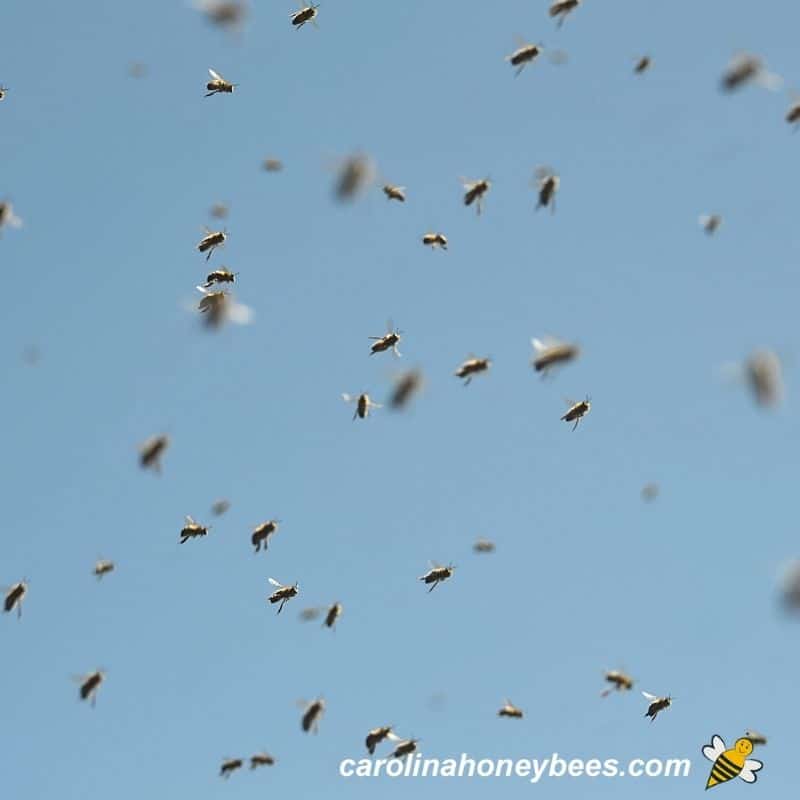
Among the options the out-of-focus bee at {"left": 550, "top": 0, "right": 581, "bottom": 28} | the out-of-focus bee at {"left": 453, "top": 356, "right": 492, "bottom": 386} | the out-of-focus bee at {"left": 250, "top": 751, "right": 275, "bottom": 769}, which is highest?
the out-of-focus bee at {"left": 550, "top": 0, "right": 581, "bottom": 28}

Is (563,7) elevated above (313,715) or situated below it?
above

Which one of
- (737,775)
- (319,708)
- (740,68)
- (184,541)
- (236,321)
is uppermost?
(740,68)

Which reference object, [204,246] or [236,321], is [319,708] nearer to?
[236,321]

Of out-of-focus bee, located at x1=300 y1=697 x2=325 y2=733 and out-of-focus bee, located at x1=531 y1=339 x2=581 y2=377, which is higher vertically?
out-of-focus bee, located at x1=531 y1=339 x2=581 y2=377

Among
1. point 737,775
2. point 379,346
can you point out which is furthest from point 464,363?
point 737,775

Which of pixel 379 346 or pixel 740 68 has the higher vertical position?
pixel 740 68

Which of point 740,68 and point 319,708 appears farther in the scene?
point 319,708

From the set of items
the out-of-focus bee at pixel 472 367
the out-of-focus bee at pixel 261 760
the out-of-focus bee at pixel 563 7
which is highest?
the out-of-focus bee at pixel 563 7

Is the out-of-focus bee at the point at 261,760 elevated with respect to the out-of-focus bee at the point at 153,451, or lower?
lower
